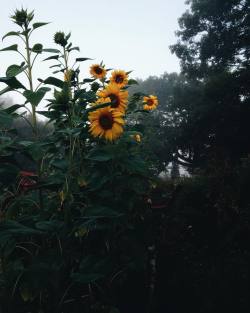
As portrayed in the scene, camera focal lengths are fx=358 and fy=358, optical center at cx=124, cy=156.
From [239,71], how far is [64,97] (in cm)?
1500

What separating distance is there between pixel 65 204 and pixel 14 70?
2.54ft

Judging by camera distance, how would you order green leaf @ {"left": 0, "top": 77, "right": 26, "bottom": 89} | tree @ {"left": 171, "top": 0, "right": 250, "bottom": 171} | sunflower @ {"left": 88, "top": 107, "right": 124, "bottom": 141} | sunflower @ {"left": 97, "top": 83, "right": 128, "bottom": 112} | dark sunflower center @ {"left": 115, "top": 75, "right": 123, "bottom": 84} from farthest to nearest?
1. tree @ {"left": 171, "top": 0, "right": 250, "bottom": 171}
2. dark sunflower center @ {"left": 115, "top": 75, "right": 123, "bottom": 84}
3. sunflower @ {"left": 97, "top": 83, "right": 128, "bottom": 112}
4. sunflower @ {"left": 88, "top": 107, "right": 124, "bottom": 141}
5. green leaf @ {"left": 0, "top": 77, "right": 26, "bottom": 89}

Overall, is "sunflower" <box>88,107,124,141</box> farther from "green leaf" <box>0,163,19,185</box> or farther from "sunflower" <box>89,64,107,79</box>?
"sunflower" <box>89,64,107,79</box>

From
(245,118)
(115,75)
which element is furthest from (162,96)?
(115,75)

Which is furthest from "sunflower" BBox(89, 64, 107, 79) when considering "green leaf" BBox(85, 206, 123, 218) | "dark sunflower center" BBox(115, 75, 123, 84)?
"green leaf" BBox(85, 206, 123, 218)

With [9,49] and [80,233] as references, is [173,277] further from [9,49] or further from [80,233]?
[9,49]

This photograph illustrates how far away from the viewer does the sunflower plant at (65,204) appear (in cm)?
177

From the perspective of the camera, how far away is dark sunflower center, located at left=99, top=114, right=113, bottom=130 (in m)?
2.19

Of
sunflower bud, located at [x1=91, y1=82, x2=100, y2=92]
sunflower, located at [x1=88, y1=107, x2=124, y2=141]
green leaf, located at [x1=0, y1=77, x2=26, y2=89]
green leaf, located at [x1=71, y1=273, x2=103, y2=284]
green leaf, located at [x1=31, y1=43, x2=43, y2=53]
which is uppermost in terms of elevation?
sunflower bud, located at [x1=91, y1=82, x2=100, y2=92]

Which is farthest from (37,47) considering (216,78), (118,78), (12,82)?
(216,78)

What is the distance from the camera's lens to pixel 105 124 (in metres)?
2.18

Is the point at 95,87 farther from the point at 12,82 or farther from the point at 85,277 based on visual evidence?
the point at 85,277

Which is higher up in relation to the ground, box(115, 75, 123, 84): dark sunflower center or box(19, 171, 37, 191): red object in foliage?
box(115, 75, 123, 84): dark sunflower center

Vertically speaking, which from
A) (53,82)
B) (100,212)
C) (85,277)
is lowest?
(85,277)
